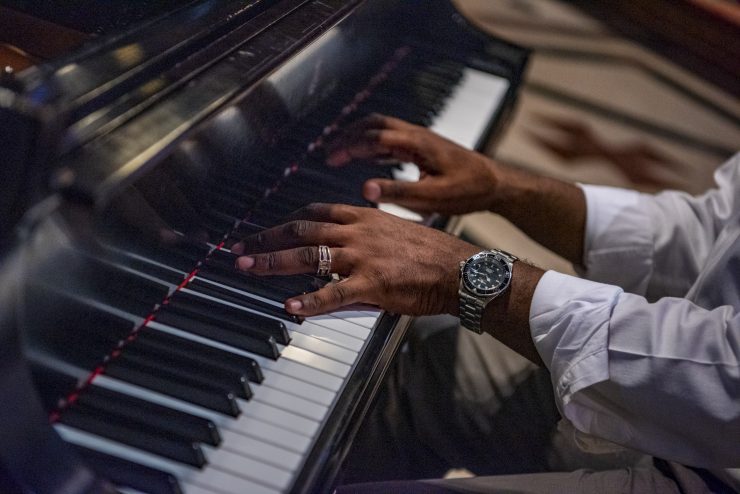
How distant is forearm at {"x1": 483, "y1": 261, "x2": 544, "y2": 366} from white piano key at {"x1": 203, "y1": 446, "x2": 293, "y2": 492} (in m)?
0.44

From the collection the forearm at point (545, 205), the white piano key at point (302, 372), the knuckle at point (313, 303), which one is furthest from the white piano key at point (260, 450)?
the forearm at point (545, 205)

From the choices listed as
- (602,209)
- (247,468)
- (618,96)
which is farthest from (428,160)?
(618,96)

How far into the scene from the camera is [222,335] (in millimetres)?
1024

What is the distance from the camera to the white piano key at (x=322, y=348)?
1067mm

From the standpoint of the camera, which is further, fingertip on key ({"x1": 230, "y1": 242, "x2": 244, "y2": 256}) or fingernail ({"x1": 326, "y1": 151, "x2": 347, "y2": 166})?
fingernail ({"x1": 326, "y1": 151, "x2": 347, "y2": 166})

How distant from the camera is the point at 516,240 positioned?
2.85 metres

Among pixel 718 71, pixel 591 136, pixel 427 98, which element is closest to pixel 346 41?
pixel 427 98

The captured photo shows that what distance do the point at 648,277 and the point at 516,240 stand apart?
1.30 m

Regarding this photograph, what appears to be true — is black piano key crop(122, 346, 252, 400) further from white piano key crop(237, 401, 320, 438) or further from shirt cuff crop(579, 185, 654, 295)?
shirt cuff crop(579, 185, 654, 295)

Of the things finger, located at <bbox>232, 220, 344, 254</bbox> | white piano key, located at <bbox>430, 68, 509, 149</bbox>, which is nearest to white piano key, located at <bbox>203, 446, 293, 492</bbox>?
finger, located at <bbox>232, 220, 344, 254</bbox>

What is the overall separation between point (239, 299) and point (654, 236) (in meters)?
0.92

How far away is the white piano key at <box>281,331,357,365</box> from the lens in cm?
107

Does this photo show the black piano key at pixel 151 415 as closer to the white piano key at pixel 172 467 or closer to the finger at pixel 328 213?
the white piano key at pixel 172 467

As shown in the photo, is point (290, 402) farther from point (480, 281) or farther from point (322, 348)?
point (480, 281)
